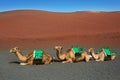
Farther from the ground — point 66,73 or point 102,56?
point 102,56

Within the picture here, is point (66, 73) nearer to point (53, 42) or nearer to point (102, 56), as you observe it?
point (102, 56)

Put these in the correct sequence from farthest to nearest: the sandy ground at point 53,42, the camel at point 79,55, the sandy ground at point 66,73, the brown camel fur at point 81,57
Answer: the brown camel fur at point 81,57
the camel at point 79,55
the sandy ground at point 53,42
the sandy ground at point 66,73

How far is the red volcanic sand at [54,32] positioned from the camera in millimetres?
32481

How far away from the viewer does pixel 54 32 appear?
43.9 metres

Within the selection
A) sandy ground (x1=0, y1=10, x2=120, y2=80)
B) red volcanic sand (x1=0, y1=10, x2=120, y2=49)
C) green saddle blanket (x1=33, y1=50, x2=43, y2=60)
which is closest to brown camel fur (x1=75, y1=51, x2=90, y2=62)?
sandy ground (x1=0, y1=10, x2=120, y2=80)

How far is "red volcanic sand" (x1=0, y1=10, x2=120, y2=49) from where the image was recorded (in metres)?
32.5

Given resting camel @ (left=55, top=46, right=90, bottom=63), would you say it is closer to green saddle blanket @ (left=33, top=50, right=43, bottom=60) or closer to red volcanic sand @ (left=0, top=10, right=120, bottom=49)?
green saddle blanket @ (left=33, top=50, right=43, bottom=60)

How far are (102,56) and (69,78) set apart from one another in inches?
239

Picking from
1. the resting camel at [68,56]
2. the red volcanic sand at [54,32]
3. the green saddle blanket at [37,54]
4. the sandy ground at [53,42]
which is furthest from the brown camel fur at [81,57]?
the red volcanic sand at [54,32]

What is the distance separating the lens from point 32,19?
57094mm

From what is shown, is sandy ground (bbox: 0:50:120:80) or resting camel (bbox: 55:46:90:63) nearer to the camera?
sandy ground (bbox: 0:50:120:80)

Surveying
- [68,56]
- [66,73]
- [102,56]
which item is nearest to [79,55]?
[68,56]

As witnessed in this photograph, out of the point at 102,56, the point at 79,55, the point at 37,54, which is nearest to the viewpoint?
the point at 37,54

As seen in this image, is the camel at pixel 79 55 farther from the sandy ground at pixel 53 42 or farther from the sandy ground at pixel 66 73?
the sandy ground at pixel 66 73
